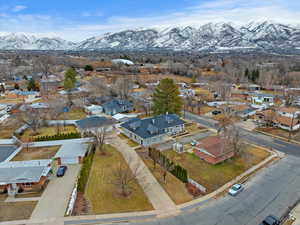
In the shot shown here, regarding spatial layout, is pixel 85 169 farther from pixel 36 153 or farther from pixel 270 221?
pixel 270 221

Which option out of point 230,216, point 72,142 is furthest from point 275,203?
point 72,142

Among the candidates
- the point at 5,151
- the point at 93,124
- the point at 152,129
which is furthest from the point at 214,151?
the point at 5,151

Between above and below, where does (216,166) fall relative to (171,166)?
below

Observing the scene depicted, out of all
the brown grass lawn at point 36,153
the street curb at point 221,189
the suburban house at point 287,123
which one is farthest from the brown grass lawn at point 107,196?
the suburban house at point 287,123

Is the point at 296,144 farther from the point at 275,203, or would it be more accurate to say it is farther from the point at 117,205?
the point at 117,205

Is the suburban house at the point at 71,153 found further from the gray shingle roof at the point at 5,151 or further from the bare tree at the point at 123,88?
the bare tree at the point at 123,88

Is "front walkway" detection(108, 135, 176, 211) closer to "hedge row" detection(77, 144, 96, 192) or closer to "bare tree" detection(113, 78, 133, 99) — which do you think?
"hedge row" detection(77, 144, 96, 192)

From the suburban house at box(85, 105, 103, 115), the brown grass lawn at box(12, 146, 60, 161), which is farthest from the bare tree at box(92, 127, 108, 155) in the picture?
the suburban house at box(85, 105, 103, 115)
